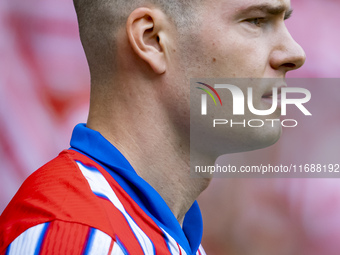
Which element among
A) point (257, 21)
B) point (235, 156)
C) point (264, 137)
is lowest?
point (264, 137)

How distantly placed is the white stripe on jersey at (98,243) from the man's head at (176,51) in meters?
0.35

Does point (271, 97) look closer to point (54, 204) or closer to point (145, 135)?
point (145, 135)

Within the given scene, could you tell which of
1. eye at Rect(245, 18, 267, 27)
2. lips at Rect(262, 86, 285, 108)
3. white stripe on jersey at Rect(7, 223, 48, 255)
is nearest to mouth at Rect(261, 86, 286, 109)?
lips at Rect(262, 86, 285, 108)

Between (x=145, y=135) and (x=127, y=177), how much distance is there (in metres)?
0.12

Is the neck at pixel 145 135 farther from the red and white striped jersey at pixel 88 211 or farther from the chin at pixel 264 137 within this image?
the chin at pixel 264 137

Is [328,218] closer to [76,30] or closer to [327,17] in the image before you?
[327,17]

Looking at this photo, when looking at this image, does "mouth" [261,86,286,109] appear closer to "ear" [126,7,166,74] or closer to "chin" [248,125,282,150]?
"chin" [248,125,282,150]

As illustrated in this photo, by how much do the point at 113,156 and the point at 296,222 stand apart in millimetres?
1305

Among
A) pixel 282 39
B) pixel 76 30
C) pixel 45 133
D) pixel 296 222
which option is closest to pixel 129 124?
pixel 282 39

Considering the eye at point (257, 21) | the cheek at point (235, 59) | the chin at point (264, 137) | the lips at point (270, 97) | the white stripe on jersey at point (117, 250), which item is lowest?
the white stripe on jersey at point (117, 250)

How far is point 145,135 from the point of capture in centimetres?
116

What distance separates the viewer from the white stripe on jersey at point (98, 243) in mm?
864

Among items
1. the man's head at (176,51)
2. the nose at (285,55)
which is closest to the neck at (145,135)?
the man's head at (176,51)

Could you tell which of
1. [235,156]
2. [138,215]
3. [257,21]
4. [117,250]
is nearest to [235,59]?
[257,21]
